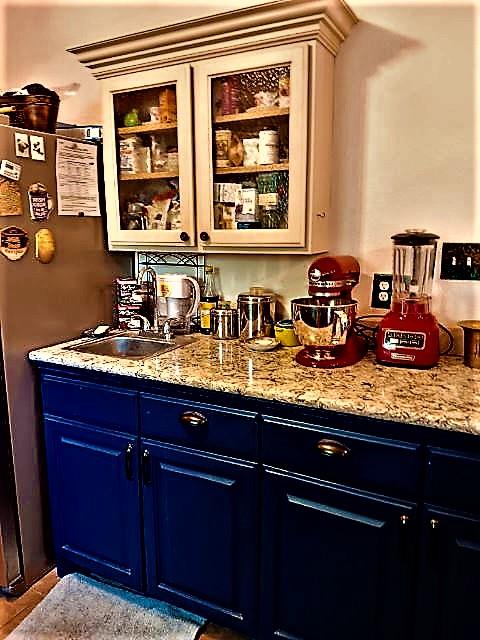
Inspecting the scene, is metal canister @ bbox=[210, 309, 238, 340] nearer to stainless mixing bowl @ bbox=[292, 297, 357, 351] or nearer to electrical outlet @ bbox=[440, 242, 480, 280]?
stainless mixing bowl @ bbox=[292, 297, 357, 351]

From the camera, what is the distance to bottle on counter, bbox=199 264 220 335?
2.20 metres

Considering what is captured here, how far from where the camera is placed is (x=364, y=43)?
6.07 ft

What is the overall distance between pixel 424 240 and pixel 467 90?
528 millimetres

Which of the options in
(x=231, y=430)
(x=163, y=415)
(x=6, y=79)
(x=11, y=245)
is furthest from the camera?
(x=6, y=79)

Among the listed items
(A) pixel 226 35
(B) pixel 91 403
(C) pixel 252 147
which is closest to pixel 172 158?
(C) pixel 252 147

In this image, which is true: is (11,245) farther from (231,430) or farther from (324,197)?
(324,197)

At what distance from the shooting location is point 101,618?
1.82 meters

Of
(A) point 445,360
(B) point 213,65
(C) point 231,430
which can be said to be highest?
(B) point 213,65

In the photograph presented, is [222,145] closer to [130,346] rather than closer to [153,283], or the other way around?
[153,283]

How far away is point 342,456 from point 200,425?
45 centimetres

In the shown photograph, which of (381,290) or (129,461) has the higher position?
(381,290)

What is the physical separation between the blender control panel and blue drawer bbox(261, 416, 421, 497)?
438 mm

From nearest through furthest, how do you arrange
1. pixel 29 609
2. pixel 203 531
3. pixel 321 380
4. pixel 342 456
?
1. pixel 342 456
2. pixel 321 380
3. pixel 203 531
4. pixel 29 609

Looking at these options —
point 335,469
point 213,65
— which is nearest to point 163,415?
point 335,469
